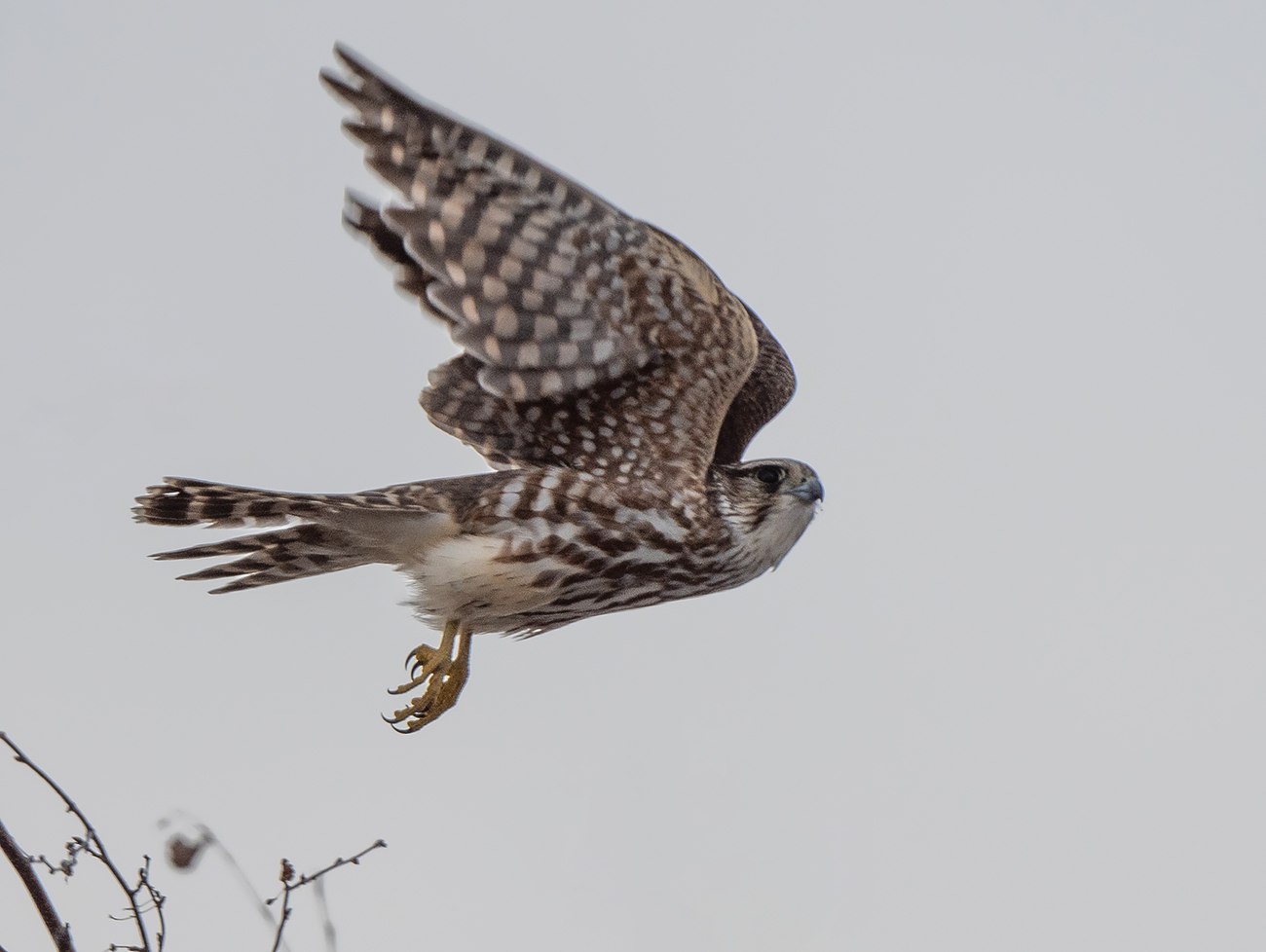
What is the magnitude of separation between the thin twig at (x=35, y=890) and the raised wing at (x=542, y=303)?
9.65 ft

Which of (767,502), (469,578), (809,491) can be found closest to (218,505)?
(469,578)

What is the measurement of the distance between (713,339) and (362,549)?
1531 mm

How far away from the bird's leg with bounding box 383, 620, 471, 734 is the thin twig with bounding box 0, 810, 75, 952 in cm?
284

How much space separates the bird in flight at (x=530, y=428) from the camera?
18.2ft

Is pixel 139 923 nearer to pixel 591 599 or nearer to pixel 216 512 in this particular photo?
pixel 216 512

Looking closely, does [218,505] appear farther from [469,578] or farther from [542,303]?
[542,303]

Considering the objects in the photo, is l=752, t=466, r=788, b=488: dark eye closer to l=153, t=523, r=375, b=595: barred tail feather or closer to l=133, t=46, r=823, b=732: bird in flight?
l=133, t=46, r=823, b=732: bird in flight

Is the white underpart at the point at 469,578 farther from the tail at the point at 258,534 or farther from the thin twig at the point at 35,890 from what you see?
the thin twig at the point at 35,890

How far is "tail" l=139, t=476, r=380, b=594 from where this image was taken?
18.1 feet

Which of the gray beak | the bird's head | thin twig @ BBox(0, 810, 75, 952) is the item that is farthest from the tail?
thin twig @ BBox(0, 810, 75, 952)

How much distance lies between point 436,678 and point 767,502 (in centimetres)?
147

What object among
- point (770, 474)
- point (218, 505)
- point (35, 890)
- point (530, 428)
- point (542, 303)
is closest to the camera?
point (35, 890)

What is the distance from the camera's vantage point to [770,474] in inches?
256

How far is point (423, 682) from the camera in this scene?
233 inches
